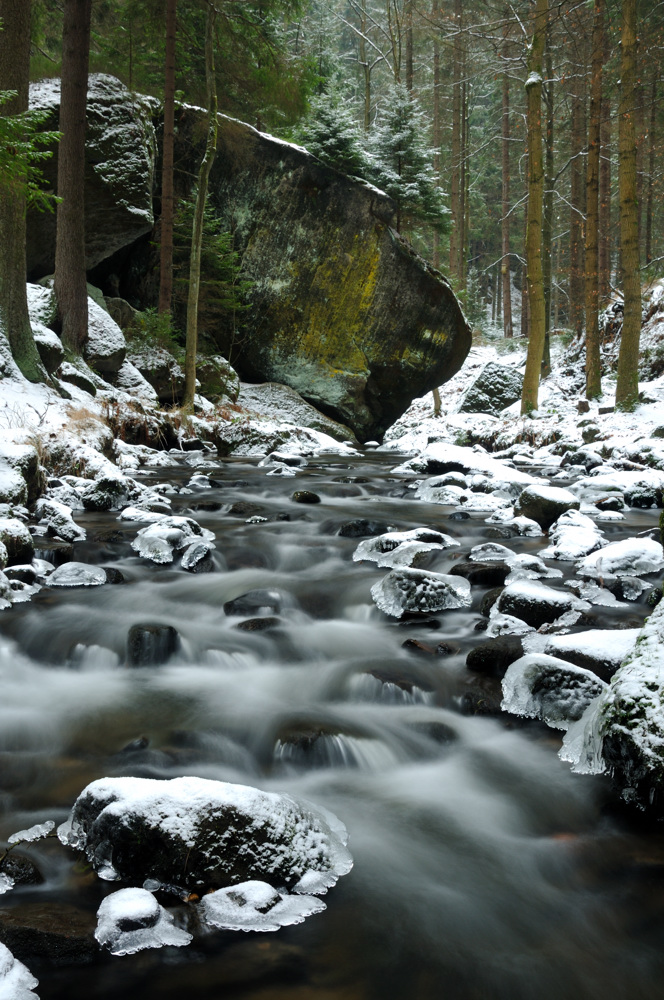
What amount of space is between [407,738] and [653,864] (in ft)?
4.17

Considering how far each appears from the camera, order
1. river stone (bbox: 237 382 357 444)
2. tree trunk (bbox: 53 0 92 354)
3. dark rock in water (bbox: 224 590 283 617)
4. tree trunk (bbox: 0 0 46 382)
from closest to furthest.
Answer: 1. dark rock in water (bbox: 224 590 283 617)
2. tree trunk (bbox: 0 0 46 382)
3. tree trunk (bbox: 53 0 92 354)
4. river stone (bbox: 237 382 357 444)

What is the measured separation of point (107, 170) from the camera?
1357 centimetres

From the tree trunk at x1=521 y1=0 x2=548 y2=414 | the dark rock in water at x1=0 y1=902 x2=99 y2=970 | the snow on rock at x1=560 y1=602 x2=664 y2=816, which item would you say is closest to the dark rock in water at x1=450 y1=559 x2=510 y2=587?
the snow on rock at x1=560 y1=602 x2=664 y2=816

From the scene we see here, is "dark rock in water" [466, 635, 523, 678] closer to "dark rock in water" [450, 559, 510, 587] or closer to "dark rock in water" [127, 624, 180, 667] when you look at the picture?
"dark rock in water" [450, 559, 510, 587]

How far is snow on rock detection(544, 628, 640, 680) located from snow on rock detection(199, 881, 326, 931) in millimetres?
1953

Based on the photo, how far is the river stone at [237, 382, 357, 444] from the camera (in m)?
16.9

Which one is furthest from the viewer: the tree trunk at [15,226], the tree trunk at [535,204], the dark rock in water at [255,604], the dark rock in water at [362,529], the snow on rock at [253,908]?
the tree trunk at [535,204]

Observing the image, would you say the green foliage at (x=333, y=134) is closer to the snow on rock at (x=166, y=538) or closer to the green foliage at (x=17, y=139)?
the green foliage at (x=17, y=139)

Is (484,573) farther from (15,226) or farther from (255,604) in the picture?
(15,226)

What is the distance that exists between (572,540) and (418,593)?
1.99m

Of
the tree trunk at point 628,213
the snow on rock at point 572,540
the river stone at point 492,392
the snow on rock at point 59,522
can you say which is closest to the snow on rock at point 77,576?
the snow on rock at point 59,522

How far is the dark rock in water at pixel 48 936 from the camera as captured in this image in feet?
6.49

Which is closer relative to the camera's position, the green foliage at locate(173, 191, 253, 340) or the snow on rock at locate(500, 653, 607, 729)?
the snow on rock at locate(500, 653, 607, 729)

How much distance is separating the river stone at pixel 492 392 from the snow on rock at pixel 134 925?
19358 mm
